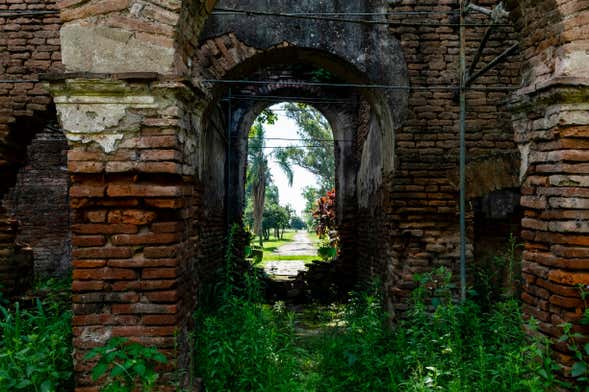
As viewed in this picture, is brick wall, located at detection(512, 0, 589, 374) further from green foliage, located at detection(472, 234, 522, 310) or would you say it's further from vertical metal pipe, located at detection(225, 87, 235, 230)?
vertical metal pipe, located at detection(225, 87, 235, 230)

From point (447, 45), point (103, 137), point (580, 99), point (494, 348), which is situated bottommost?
point (494, 348)

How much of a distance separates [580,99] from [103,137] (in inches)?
123

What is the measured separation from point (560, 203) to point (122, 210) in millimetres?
2875

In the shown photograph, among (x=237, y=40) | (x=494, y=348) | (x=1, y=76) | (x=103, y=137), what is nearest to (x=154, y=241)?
(x=103, y=137)

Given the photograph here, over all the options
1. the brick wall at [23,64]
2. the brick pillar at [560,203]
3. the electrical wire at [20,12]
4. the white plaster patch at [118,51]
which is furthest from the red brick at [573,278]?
the electrical wire at [20,12]

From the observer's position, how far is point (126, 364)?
2.66 m

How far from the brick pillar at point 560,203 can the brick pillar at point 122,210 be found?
8.15 feet

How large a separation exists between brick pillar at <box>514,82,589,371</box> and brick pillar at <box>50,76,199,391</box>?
2.49 meters

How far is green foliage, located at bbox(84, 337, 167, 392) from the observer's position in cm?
262

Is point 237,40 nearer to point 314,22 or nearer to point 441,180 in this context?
point 314,22

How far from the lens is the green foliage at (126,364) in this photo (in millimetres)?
2615

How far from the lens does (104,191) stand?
9.37 ft

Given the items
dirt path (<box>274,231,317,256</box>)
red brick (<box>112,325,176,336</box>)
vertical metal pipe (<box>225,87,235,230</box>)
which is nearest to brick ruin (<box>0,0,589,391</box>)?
red brick (<box>112,325,176,336</box>)

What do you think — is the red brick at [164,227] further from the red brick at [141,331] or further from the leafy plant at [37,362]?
the leafy plant at [37,362]
